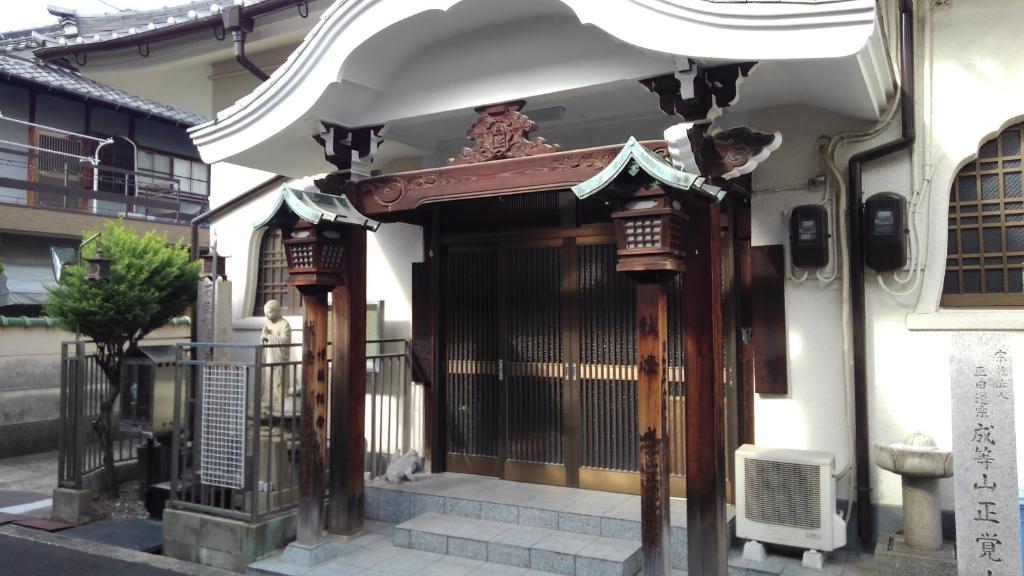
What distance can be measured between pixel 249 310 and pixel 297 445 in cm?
365

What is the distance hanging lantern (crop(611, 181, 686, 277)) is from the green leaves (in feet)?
21.5

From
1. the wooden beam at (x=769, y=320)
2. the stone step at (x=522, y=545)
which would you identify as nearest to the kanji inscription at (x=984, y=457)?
the wooden beam at (x=769, y=320)

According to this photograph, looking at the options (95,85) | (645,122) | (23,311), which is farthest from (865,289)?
(95,85)

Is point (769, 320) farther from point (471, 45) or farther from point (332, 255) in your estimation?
point (332, 255)

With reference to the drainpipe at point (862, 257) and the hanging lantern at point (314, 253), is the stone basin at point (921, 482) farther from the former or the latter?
the hanging lantern at point (314, 253)

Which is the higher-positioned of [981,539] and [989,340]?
[989,340]

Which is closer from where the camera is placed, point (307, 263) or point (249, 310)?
point (307, 263)

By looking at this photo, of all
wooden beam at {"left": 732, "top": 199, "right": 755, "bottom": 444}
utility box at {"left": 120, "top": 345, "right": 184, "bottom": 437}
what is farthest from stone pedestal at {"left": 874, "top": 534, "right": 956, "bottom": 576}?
utility box at {"left": 120, "top": 345, "right": 184, "bottom": 437}

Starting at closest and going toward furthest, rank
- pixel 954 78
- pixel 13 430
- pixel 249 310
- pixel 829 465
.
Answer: pixel 829 465, pixel 954 78, pixel 249 310, pixel 13 430

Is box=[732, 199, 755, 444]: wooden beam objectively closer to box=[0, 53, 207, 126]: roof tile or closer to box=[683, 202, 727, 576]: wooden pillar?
box=[683, 202, 727, 576]: wooden pillar

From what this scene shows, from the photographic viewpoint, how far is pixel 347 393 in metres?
6.59

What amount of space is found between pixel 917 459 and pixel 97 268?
8734mm

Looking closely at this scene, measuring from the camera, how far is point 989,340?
15.5 ft

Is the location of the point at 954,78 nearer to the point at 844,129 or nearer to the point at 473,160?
the point at 844,129
